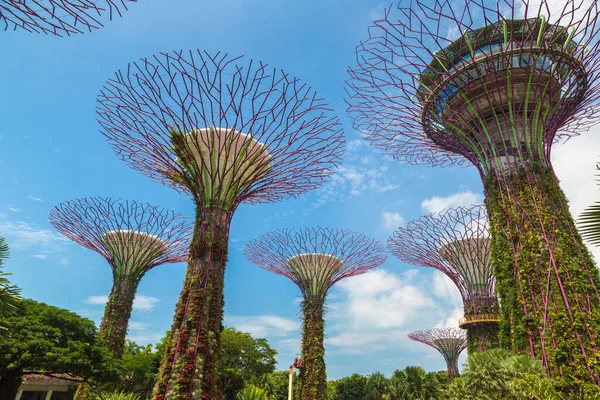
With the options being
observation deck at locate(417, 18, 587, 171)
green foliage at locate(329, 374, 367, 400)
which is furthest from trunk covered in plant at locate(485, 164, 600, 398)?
green foliage at locate(329, 374, 367, 400)

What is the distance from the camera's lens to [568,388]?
31.3 ft

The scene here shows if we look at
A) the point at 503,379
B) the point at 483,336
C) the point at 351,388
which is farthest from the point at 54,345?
the point at 351,388

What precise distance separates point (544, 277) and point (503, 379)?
11.0 ft

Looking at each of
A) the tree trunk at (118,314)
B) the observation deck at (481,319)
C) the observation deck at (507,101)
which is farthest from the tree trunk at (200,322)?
the observation deck at (481,319)

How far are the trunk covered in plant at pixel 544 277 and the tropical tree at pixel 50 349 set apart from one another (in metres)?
17.1

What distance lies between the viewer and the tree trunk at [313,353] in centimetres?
2217

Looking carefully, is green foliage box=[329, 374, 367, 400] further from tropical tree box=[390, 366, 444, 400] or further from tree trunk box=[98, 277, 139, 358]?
tree trunk box=[98, 277, 139, 358]

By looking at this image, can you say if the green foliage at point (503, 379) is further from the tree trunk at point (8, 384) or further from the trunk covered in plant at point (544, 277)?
the tree trunk at point (8, 384)

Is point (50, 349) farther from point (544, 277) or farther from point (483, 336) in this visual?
point (483, 336)

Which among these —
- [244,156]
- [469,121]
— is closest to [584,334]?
[469,121]

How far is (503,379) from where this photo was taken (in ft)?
34.0

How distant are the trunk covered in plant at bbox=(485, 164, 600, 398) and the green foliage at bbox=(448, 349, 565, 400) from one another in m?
0.77

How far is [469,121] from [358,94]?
4.54m

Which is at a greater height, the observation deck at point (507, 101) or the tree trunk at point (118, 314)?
the observation deck at point (507, 101)
